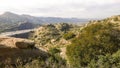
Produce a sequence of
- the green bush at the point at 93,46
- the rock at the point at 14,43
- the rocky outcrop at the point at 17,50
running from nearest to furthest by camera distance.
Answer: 1. the rocky outcrop at the point at 17,50
2. the rock at the point at 14,43
3. the green bush at the point at 93,46

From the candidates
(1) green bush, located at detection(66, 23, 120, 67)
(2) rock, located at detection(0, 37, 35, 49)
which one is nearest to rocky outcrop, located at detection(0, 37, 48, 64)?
(2) rock, located at detection(0, 37, 35, 49)

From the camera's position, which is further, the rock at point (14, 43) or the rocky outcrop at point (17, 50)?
the rock at point (14, 43)

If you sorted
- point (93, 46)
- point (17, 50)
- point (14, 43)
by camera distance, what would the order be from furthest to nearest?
point (93, 46) → point (14, 43) → point (17, 50)

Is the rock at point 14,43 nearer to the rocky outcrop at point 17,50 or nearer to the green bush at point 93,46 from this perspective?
the rocky outcrop at point 17,50

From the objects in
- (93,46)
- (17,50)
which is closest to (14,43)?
(17,50)

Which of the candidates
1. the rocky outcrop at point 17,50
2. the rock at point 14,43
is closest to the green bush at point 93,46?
the rocky outcrop at point 17,50

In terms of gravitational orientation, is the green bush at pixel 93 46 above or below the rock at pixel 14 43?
below

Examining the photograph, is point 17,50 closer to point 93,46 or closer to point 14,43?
point 14,43

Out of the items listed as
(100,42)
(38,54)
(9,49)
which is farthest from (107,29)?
(9,49)

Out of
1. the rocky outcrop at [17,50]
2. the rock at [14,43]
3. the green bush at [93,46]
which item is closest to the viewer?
the rocky outcrop at [17,50]

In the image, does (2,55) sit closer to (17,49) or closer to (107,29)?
(17,49)

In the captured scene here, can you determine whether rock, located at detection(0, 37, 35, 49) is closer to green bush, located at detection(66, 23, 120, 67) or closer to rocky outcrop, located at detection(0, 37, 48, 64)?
rocky outcrop, located at detection(0, 37, 48, 64)

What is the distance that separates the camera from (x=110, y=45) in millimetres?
33844

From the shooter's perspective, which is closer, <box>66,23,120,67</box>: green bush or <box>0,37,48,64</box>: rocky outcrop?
<box>0,37,48,64</box>: rocky outcrop
